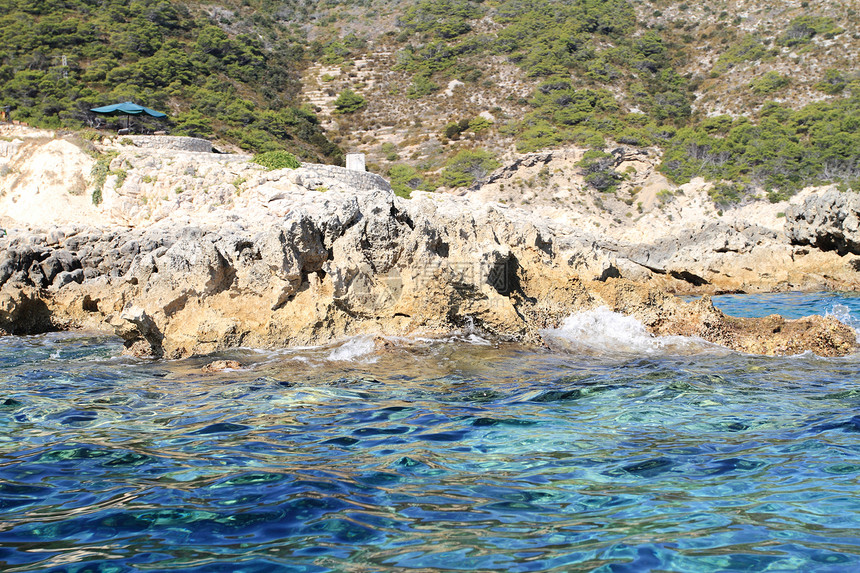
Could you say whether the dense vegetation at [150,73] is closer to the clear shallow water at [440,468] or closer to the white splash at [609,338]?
the white splash at [609,338]

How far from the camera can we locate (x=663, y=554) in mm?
2279

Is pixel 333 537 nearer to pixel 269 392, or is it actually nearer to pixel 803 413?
pixel 269 392

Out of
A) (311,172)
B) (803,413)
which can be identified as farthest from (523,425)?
(311,172)

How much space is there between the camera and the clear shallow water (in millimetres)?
2359

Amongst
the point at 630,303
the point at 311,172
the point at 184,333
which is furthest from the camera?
the point at 311,172

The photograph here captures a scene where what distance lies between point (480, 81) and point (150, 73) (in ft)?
79.0

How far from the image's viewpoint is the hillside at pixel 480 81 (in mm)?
36688

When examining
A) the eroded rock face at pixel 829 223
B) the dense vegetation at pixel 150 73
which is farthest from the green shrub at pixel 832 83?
the dense vegetation at pixel 150 73

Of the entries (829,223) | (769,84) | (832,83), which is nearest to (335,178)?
(829,223)

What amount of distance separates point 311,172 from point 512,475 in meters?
18.3

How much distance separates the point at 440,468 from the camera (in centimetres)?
336

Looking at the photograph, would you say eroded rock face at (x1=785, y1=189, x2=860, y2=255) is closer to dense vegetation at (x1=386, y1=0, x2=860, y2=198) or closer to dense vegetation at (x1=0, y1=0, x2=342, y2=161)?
dense vegetation at (x1=386, y1=0, x2=860, y2=198)

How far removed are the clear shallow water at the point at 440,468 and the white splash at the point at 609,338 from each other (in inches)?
25.5

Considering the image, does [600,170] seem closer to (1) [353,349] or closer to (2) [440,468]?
(1) [353,349]
